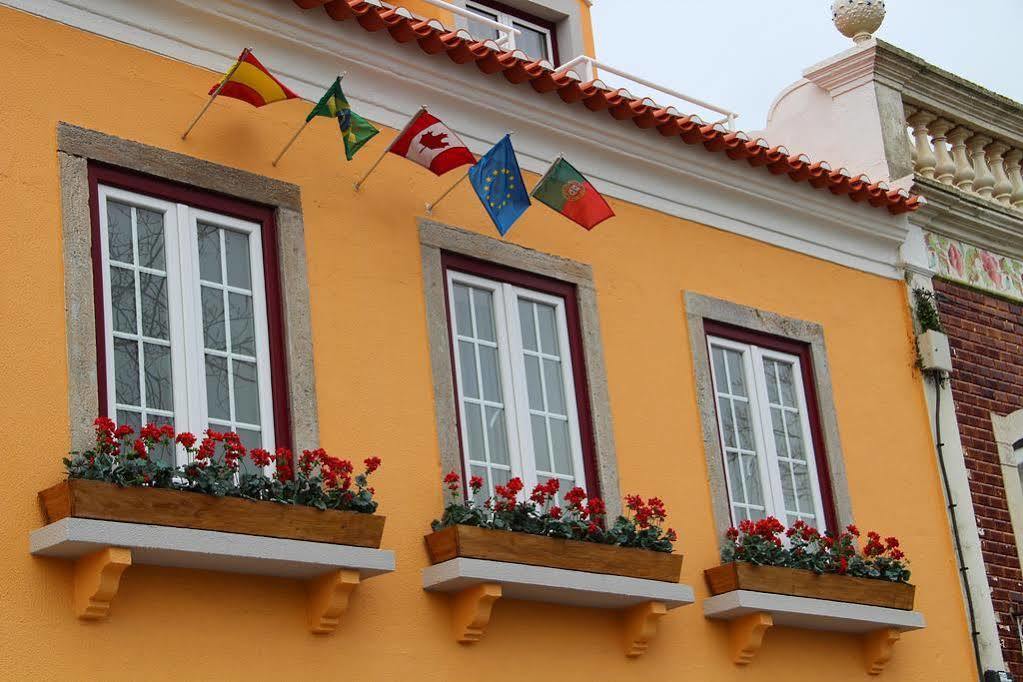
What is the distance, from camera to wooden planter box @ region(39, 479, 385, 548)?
25.6 ft

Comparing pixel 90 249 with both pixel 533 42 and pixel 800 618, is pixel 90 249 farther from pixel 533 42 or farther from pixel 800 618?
pixel 533 42

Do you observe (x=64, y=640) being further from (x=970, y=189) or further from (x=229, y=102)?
(x=970, y=189)

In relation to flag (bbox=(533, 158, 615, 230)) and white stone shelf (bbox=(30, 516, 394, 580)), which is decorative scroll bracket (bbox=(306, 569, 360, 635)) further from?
flag (bbox=(533, 158, 615, 230))

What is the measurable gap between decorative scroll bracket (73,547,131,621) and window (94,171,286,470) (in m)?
0.81

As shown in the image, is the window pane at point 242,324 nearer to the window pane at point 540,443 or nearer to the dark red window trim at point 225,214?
the dark red window trim at point 225,214

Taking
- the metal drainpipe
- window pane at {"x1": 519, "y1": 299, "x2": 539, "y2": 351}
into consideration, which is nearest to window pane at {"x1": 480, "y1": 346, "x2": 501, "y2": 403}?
window pane at {"x1": 519, "y1": 299, "x2": 539, "y2": 351}

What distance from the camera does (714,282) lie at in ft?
39.2

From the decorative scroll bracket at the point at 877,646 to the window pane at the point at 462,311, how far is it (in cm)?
349

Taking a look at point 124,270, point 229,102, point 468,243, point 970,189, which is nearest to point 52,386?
point 124,270

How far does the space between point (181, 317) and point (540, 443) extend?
97.7 inches

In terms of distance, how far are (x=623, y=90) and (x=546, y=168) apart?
0.78 m

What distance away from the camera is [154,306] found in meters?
8.84

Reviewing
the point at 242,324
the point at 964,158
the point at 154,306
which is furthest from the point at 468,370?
the point at 964,158

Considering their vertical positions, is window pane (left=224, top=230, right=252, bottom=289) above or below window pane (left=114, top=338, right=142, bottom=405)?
above
